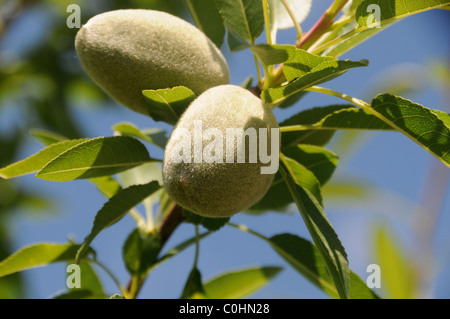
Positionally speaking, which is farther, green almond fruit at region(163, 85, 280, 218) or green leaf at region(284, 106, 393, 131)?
green leaf at region(284, 106, 393, 131)

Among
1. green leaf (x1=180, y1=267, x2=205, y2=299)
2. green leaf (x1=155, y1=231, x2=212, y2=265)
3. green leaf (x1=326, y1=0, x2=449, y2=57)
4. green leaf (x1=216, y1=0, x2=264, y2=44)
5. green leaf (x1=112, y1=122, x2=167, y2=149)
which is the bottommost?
green leaf (x1=180, y1=267, x2=205, y2=299)

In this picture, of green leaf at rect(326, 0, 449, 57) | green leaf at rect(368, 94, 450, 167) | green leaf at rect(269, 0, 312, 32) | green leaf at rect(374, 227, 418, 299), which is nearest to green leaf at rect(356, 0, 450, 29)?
green leaf at rect(326, 0, 449, 57)

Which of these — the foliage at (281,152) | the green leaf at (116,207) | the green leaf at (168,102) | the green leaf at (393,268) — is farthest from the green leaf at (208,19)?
the green leaf at (393,268)

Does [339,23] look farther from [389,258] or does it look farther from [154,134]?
[389,258]

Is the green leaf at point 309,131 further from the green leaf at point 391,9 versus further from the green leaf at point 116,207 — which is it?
the green leaf at point 116,207

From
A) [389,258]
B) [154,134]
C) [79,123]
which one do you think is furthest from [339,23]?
[79,123]

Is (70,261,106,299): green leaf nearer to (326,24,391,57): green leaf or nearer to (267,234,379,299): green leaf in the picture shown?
(267,234,379,299): green leaf

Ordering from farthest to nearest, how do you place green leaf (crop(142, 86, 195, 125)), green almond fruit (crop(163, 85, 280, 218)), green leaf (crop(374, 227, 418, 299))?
green leaf (crop(374, 227, 418, 299)), green leaf (crop(142, 86, 195, 125)), green almond fruit (crop(163, 85, 280, 218))

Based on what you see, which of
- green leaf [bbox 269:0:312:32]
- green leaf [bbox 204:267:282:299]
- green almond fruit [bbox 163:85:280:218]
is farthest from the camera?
green leaf [bbox 204:267:282:299]
